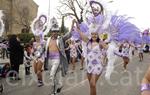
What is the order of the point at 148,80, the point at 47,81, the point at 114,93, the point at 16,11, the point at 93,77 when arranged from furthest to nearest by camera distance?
the point at 16,11
the point at 47,81
the point at 114,93
the point at 93,77
the point at 148,80

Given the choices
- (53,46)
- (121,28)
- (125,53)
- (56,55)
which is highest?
(121,28)

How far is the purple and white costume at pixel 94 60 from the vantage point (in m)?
10.1

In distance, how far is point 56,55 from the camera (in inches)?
475

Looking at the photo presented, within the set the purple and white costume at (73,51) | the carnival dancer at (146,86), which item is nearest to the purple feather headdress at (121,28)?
the purple and white costume at (73,51)

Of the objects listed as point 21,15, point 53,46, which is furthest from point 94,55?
point 21,15

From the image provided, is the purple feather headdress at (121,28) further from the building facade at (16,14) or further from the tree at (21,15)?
the tree at (21,15)

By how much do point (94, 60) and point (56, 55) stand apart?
1986 millimetres

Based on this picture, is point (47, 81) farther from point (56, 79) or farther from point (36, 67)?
point (56, 79)

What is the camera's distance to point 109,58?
13.7m

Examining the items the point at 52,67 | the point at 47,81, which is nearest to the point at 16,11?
the point at 47,81

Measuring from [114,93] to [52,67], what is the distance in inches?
82.5

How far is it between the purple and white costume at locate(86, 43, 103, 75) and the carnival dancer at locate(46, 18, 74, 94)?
1.72m

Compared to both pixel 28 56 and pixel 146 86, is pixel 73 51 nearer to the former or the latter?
pixel 28 56

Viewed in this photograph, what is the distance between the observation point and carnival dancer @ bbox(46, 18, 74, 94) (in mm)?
11844
